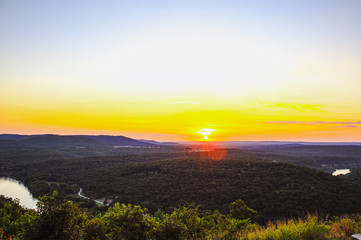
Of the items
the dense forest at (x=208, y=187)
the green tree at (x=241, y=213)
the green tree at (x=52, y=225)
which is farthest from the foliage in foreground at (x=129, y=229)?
the green tree at (x=241, y=213)

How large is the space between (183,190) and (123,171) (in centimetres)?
2162

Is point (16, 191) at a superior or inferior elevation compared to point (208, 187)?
inferior

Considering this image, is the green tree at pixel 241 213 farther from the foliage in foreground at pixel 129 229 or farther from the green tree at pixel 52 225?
the green tree at pixel 52 225

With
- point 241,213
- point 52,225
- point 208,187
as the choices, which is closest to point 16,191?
point 208,187

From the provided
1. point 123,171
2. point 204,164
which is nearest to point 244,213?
point 204,164

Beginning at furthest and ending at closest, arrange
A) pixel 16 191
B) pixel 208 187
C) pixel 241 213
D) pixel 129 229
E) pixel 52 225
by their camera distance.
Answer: pixel 16 191, pixel 208 187, pixel 241 213, pixel 129 229, pixel 52 225

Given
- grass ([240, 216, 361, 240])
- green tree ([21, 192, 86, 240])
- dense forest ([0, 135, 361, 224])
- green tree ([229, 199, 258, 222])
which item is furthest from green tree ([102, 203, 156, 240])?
green tree ([229, 199, 258, 222])

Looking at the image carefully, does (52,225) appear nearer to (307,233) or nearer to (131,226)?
(131,226)

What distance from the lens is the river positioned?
1532 inches

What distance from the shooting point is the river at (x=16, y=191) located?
38.9 metres

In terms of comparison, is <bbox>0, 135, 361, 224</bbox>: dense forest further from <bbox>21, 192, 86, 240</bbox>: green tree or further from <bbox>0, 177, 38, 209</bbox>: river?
<bbox>21, 192, 86, 240</bbox>: green tree

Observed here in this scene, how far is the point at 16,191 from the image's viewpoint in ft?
149

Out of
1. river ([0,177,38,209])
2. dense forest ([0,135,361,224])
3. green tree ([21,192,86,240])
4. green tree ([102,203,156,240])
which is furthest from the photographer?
river ([0,177,38,209])

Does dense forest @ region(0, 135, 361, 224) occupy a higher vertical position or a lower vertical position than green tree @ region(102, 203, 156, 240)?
lower
